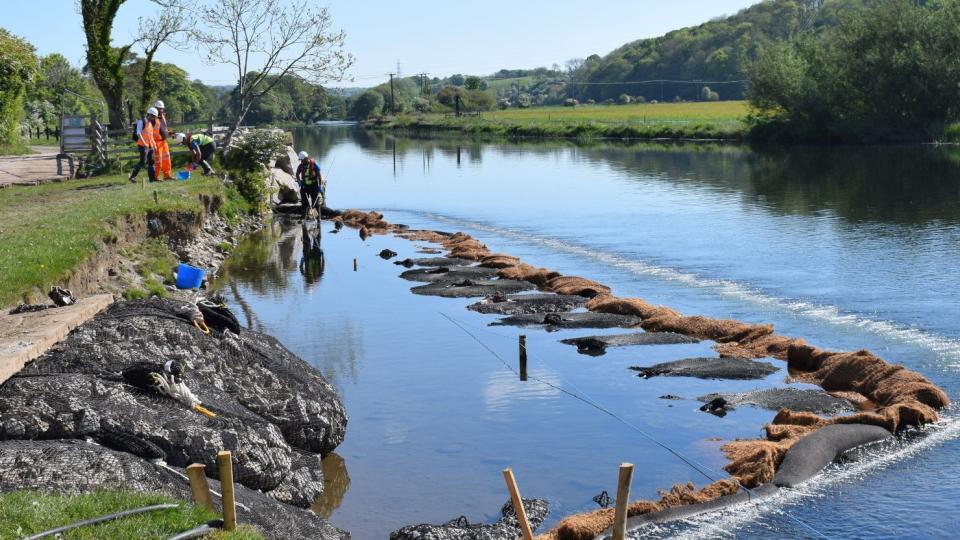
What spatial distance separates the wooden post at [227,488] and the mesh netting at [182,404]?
335cm

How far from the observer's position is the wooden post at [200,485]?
11.5 m

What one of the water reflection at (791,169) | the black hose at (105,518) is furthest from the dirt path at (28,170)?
the black hose at (105,518)

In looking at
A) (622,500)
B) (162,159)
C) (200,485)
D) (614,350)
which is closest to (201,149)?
(162,159)

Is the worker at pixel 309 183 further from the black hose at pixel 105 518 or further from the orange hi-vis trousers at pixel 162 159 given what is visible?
the black hose at pixel 105 518

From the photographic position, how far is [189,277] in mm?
31875

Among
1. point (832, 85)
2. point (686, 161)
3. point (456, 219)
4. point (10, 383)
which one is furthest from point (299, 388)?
point (832, 85)

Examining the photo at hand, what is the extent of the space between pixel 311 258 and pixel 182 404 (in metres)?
27.1

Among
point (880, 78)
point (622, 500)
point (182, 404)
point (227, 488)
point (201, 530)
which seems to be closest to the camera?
point (227, 488)

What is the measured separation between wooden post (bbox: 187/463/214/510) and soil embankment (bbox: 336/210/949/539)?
5.10 metres

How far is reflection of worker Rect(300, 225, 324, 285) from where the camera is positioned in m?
38.6

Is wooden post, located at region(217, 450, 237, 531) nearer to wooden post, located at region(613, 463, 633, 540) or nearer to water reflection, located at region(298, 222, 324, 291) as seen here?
wooden post, located at region(613, 463, 633, 540)

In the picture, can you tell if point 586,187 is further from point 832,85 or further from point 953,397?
point 953,397

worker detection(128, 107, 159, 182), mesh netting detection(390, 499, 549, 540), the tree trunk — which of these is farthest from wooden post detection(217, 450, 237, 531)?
the tree trunk

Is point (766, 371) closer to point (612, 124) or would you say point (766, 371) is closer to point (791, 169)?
point (791, 169)
